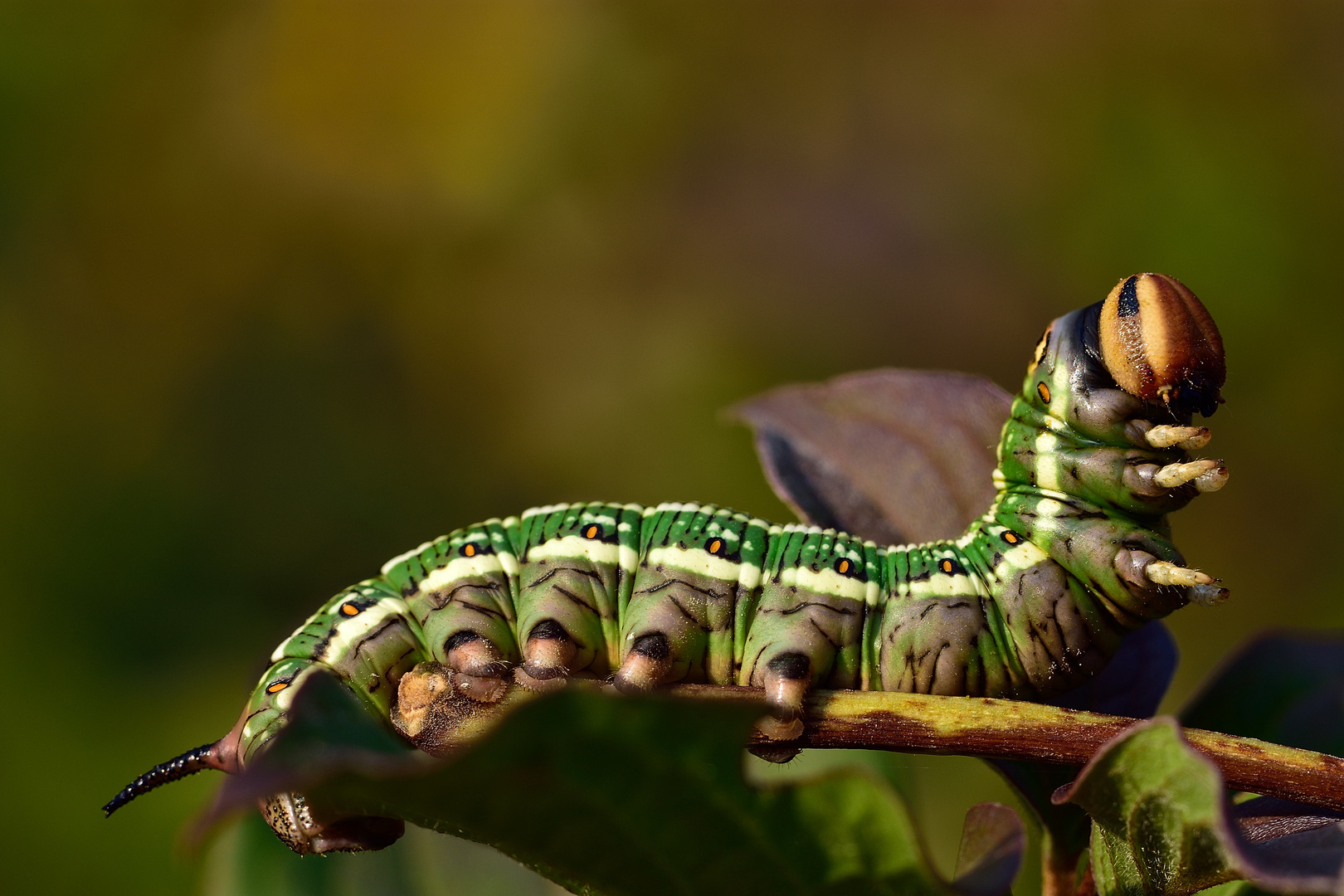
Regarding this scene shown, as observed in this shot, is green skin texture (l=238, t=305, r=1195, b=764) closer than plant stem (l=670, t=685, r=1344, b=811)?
No

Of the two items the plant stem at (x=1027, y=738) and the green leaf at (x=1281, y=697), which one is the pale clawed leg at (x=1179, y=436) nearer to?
the green leaf at (x=1281, y=697)

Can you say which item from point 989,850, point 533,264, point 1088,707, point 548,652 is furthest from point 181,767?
point 533,264

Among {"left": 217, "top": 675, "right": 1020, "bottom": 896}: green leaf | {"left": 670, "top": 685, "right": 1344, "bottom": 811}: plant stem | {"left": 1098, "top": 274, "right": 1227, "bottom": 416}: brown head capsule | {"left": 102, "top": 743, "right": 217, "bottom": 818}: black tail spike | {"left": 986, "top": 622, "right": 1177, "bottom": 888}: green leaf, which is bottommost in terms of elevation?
{"left": 986, "top": 622, "right": 1177, "bottom": 888}: green leaf

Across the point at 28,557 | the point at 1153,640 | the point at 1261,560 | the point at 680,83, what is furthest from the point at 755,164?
the point at 1153,640

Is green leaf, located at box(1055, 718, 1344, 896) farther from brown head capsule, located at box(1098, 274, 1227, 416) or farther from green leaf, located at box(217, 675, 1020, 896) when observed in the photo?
brown head capsule, located at box(1098, 274, 1227, 416)

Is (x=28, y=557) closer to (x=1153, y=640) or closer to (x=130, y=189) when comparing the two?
(x=130, y=189)

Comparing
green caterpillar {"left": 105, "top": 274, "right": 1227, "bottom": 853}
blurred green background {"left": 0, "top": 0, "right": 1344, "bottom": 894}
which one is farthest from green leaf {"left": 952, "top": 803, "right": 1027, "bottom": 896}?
blurred green background {"left": 0, "top": 0, "right": 1344, "bottom": 894}
